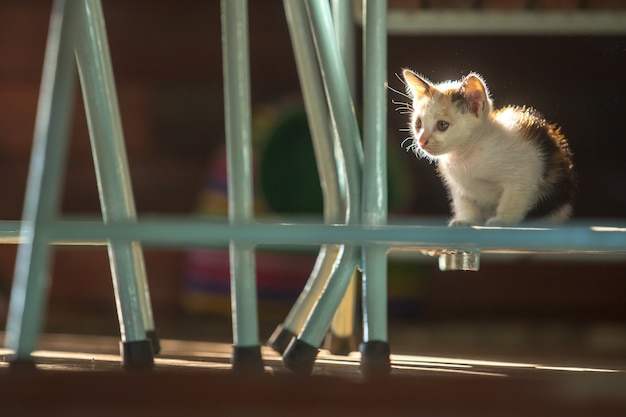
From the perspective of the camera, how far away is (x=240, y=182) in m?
0.64

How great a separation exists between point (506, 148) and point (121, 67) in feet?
5.20

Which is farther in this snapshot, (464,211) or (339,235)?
(464,211)

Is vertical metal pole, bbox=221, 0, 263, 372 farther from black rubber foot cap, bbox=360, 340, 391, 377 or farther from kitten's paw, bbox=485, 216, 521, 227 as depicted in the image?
kitten's paw, bbox=485, 216, 521, 227

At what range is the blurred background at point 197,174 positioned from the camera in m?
1.77

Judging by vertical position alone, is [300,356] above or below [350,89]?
below

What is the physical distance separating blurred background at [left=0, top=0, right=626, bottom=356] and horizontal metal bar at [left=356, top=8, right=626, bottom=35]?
2.51ft

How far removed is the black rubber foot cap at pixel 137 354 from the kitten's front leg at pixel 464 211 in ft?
0.95

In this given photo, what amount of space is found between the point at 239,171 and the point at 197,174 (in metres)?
1.51

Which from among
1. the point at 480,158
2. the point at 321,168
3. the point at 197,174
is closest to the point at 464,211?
the point at 480,158

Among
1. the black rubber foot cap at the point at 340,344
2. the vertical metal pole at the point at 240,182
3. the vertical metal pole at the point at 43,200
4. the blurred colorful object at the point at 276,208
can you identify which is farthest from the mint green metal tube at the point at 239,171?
the blurred colorful object at the point at 276,208

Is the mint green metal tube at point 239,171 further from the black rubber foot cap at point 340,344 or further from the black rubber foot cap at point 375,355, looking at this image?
the black rubber foot cap at point 340,344

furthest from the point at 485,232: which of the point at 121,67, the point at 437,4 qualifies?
the point at 121,67

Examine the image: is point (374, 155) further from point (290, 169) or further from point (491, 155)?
point (290, 169)

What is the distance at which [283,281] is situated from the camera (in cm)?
180
